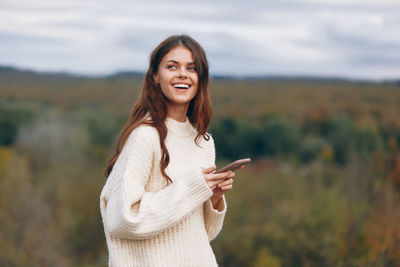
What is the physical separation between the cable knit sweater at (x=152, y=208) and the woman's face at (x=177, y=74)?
0.62 feet

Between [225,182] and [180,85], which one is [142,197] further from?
[180,85]

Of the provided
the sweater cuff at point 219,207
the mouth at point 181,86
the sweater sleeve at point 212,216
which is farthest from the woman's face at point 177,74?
the sweater cuff at point 219,207

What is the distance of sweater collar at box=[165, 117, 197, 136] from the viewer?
2578 millimetres

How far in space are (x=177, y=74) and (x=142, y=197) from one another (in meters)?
0.55

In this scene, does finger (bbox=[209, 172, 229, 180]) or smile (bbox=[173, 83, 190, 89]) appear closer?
finger (bbox=[209, 172, 229, 180])

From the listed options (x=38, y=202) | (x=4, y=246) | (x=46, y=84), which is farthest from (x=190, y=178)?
(x=46, y=84)

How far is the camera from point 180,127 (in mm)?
2615

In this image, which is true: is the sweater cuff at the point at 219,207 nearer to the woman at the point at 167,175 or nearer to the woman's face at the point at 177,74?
the woman at the point at 167,175

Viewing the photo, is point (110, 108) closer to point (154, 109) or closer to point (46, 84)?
point (46, 84)

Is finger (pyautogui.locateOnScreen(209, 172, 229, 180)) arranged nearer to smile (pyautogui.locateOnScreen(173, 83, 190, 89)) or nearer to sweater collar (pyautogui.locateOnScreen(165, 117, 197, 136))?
sweater collar (pyautogui.locateOnScreen(165, 117, 197, 136))

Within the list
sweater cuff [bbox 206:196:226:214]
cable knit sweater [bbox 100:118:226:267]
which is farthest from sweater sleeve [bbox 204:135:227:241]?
cable knit sweater [bbox 100:118:226:267]

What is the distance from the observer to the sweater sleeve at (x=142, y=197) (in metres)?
2.27

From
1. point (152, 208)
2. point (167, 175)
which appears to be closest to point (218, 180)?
point (167, 175)

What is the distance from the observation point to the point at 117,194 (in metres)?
2.30
